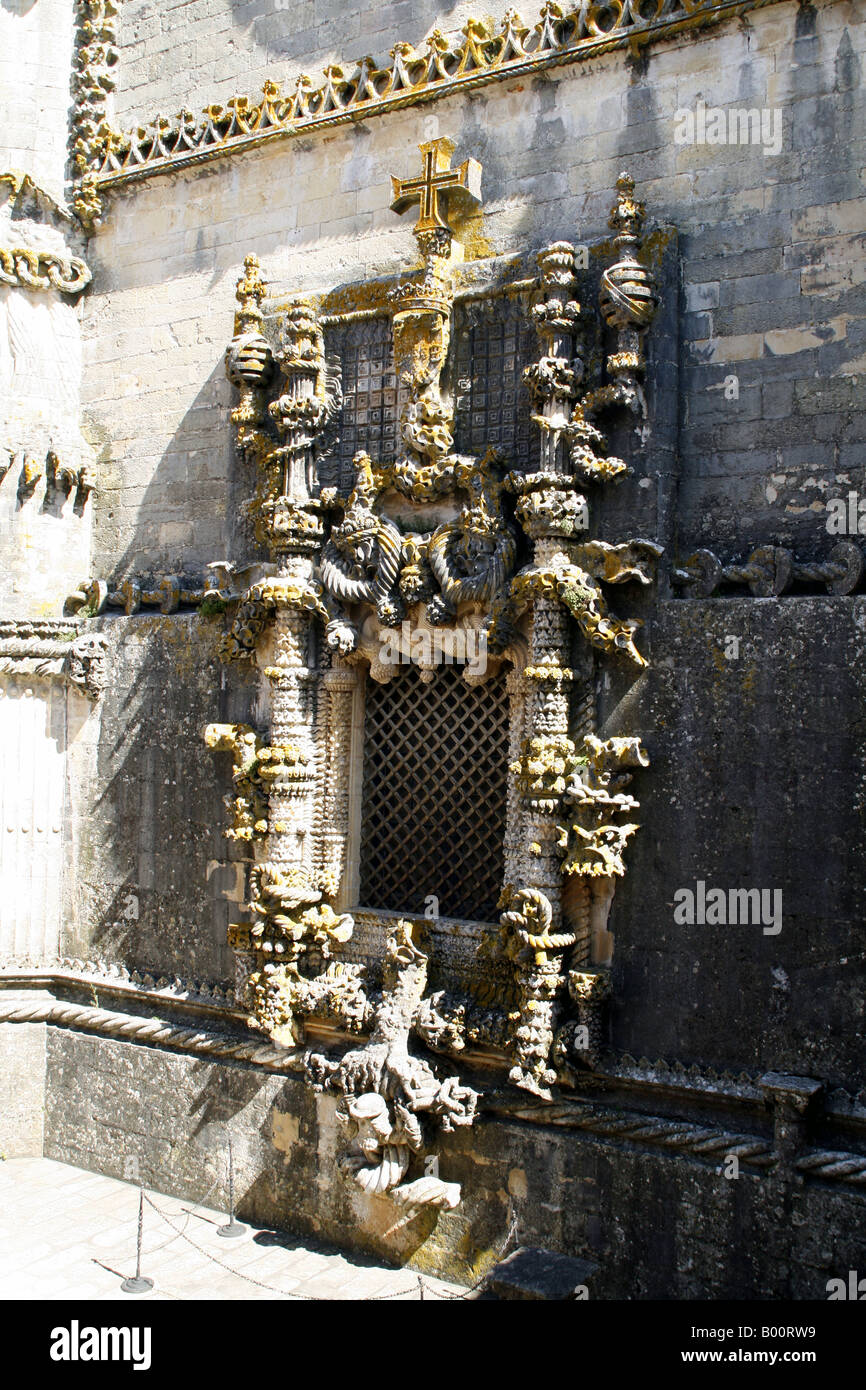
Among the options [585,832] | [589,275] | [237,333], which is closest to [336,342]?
[237,333]

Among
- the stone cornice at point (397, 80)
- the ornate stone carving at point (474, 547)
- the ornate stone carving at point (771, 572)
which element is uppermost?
the stone cornice at point (397, 80)

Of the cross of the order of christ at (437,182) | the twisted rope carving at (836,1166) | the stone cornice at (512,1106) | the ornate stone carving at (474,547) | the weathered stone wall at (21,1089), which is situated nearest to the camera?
the twisted rope carving at (836,1166)

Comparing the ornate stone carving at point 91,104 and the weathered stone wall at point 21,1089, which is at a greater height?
the ornate stone carving at point 91,104

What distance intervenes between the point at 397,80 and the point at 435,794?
5.04 m

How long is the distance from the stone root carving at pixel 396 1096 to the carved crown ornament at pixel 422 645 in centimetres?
2

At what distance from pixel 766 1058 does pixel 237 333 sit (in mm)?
6264

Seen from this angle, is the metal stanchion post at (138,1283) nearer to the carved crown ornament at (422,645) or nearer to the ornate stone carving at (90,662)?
the carved crown ornament at (422,645)

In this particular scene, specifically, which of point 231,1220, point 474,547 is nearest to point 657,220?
point 474,547

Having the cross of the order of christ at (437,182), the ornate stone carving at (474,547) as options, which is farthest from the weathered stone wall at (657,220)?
the ornate stone carving at (474,547)

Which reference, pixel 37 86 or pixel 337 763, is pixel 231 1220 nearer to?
pixel 337 763

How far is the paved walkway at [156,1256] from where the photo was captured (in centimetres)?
808

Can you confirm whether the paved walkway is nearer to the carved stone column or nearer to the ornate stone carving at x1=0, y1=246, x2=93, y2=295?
the carved stone column

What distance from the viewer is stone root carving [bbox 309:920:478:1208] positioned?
797cm
